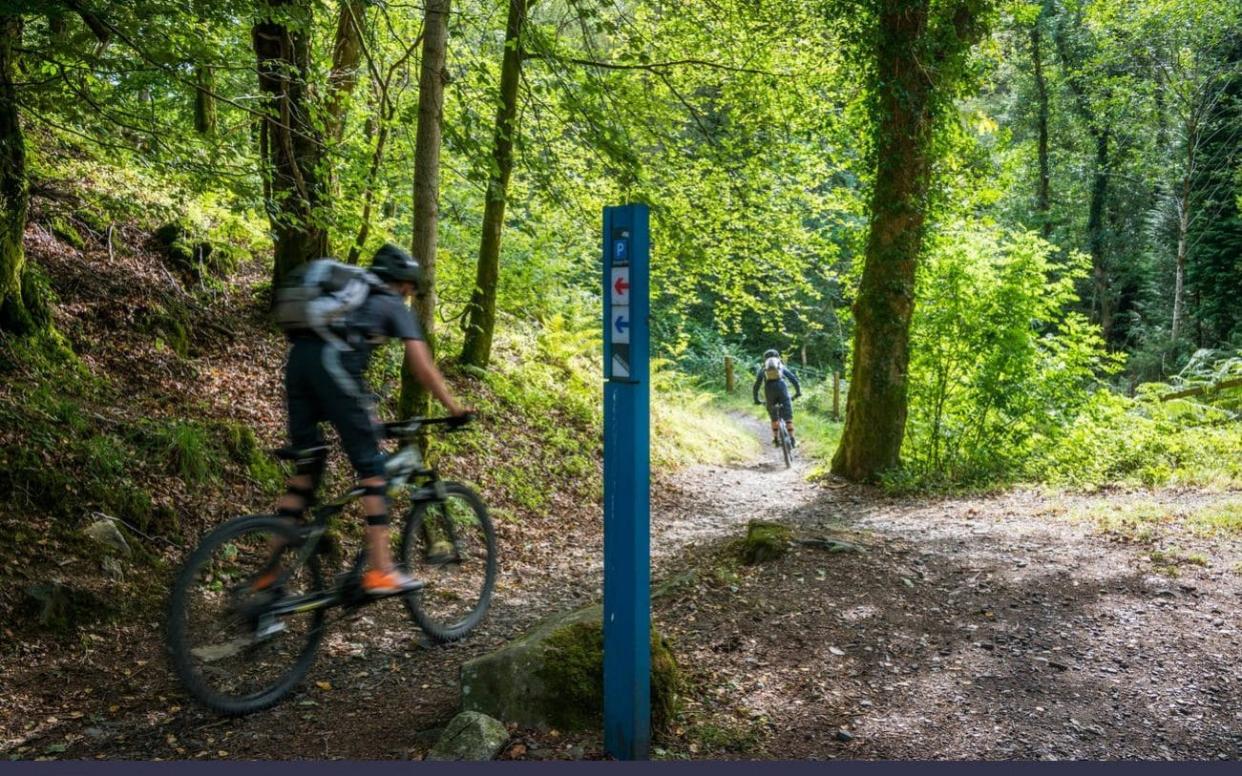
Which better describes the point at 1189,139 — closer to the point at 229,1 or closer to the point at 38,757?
the point at 229,1

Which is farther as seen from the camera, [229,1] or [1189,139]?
[1189,139]

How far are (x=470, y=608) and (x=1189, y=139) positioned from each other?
31531mm

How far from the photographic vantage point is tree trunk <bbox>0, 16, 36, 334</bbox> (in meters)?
6.50

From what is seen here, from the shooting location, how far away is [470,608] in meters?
5.78

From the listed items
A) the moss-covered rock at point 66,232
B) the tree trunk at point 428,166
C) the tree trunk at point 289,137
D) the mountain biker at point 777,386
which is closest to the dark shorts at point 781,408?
the mountain biker at point 777,386

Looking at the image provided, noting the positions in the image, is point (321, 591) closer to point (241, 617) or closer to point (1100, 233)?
point (241, 617)

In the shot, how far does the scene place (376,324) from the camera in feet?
14.8

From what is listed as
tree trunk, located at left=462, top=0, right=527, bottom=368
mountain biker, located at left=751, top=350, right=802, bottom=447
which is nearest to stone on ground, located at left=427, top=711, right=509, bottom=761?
tree trunk, located at left=462, top=0, right=527, bottom=368

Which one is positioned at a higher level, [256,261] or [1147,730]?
[256,261]

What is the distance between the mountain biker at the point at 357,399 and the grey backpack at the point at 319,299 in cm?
6

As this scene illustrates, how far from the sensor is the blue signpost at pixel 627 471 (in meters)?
3.23

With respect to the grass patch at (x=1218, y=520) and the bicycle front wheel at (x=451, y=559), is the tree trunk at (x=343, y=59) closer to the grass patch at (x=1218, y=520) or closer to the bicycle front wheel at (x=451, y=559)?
the bicycle front wheel at (x=451, y=559)

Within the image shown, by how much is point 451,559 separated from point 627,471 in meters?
2.69

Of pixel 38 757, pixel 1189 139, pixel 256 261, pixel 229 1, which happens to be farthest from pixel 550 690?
pixel 1189 139
